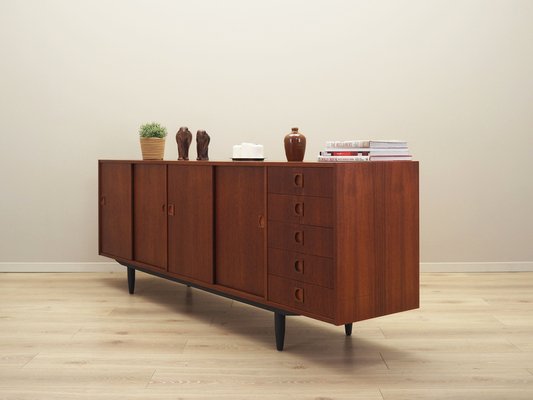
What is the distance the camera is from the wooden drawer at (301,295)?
2498 millimetres

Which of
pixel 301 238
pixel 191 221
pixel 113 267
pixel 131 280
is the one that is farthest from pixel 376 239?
pixel 113 267

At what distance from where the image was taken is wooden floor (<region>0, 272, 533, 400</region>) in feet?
7.60

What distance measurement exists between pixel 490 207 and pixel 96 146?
8.70 ft

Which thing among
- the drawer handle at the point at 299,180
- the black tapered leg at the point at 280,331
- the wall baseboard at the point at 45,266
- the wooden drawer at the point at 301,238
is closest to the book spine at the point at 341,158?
the drawer handle at the point at 299,180

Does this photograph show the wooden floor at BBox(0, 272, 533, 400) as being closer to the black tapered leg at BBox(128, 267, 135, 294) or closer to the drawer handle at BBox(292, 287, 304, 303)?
the black tapered leg at BBox(128, 267, 135, 294)

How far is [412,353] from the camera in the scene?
2713 millimetres

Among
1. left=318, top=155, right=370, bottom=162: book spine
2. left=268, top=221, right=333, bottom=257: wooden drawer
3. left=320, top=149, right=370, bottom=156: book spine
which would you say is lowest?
left=268, top=221, right=333, bottom=257: wooden drawer

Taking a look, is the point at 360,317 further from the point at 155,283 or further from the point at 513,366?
the point at 155,283

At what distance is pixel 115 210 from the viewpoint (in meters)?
3.96

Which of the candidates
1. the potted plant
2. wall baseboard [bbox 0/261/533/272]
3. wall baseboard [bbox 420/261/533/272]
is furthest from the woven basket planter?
wall baseboard [bbox 420/261/533/272]

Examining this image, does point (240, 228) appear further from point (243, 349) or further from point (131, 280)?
point (131, 280)

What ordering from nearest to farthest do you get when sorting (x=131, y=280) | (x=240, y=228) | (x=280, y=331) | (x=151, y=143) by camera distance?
(x=280, y=331), (x=240, y=228), (x=151, y=143), (x=131, y=280)

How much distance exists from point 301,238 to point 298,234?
0.03 metres

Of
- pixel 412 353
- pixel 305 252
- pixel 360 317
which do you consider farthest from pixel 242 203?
pixel 412 353
